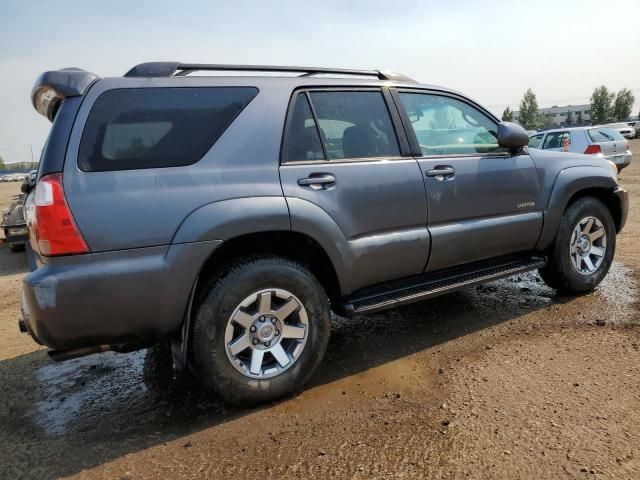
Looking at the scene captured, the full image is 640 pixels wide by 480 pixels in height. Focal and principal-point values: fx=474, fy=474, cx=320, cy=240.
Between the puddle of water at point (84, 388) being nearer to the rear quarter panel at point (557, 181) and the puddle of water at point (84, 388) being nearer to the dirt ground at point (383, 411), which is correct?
the dirt ground at point (383, 411)

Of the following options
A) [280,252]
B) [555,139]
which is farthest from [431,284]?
[555,139]

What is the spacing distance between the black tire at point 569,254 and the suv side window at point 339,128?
1.94 metres

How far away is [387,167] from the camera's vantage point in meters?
3.25

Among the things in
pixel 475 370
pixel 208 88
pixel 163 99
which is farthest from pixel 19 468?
pixel 475 370

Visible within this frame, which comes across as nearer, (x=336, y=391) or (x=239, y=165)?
(x=239, y=165)

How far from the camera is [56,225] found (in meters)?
2.33

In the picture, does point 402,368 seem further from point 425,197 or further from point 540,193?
point 540,193

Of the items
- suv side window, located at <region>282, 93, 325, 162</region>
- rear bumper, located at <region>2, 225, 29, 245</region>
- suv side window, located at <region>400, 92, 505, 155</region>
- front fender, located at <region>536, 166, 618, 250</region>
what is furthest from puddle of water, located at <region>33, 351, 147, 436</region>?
rear bumper, located at <region>2, 225, 29, 245</region>

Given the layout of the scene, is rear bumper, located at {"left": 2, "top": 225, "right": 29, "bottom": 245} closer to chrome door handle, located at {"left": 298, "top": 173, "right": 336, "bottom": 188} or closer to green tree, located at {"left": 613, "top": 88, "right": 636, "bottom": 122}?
chrome door handle, located at {"left": 298, "top": 173, "right": 336, "bottom": 188}

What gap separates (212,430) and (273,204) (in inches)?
51.9

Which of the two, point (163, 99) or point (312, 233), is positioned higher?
point (163, 99)

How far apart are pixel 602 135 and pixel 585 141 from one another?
1225mm

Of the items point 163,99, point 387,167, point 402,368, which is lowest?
point 402,368

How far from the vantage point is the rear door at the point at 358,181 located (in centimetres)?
294
